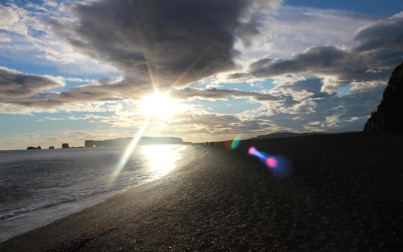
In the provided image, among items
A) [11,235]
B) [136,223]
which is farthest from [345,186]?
[11,235]

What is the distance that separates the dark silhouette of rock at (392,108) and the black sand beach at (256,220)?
124 feet

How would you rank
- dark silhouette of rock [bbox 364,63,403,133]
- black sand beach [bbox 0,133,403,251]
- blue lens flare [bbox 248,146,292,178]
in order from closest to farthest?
black sand beach [bbox 0,133,403,251] → blue lens flare [bbox 248,146,292,178] → dark silhouette of rock [bbox 364,63,403,133]

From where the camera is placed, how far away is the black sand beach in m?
6.48

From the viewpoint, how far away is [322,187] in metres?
11.0

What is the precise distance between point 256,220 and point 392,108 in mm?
50341

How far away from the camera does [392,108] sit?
44.5m

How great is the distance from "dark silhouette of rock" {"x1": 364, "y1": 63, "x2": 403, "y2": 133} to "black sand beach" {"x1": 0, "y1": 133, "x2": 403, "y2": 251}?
124 ft

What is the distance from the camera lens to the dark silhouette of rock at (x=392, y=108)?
42.7 meters

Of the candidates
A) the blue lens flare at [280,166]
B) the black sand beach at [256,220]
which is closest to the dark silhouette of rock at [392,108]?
the blue lens flare at [280,166]

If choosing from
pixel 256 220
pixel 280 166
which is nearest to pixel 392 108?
pixel 280 166

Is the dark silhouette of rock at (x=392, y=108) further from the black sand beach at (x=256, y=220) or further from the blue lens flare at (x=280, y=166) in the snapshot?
the black sand beach at (x=256, y=220)

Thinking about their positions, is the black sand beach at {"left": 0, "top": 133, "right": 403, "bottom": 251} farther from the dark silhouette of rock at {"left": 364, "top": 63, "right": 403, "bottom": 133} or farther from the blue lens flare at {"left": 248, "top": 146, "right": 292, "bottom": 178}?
the dark silhouette of rock at {"left": 364, "top": 63, "right": 403, "bottom": 133}

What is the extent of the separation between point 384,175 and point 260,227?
28.0 ft

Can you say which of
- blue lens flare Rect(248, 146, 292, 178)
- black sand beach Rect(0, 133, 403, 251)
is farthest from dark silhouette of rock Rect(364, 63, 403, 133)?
black sand beach Rect(0, 133, 403, 251)
